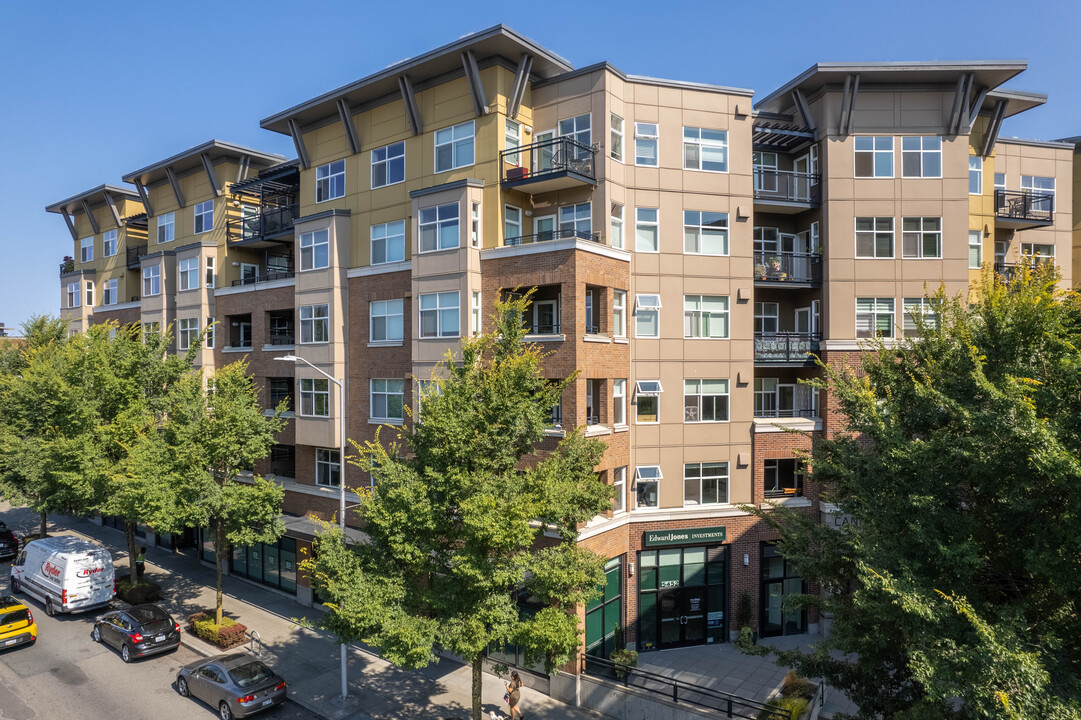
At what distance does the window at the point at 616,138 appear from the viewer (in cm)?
2302

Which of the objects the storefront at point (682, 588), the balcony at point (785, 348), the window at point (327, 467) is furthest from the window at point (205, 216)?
the balcony at point (785, 348)

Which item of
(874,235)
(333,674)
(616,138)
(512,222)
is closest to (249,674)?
(333,674)

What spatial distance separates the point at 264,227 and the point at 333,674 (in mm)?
21204

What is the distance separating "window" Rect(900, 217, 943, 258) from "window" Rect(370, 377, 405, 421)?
67.8 ft

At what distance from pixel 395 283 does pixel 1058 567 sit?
70.9 feet

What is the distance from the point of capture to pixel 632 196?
77.7 feet

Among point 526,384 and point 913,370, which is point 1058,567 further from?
point 526,384

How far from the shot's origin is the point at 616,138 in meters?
23.3

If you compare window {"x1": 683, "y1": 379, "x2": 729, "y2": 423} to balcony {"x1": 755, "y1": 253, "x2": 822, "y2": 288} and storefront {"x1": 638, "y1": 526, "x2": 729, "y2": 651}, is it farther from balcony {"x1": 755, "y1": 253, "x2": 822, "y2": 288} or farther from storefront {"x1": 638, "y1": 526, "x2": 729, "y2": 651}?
balcony {"x1": 755, "y1": 253, "x2": 822, "y2": 288}

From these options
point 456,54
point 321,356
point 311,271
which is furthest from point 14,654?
point 456,54

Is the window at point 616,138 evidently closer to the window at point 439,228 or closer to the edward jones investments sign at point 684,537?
the window at point 439,228

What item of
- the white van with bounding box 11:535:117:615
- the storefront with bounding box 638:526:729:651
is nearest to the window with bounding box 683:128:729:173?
the storefront with bounding box 638:526:729:651

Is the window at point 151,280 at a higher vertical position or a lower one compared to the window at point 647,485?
higher

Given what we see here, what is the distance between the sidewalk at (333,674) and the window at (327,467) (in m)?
5.34
